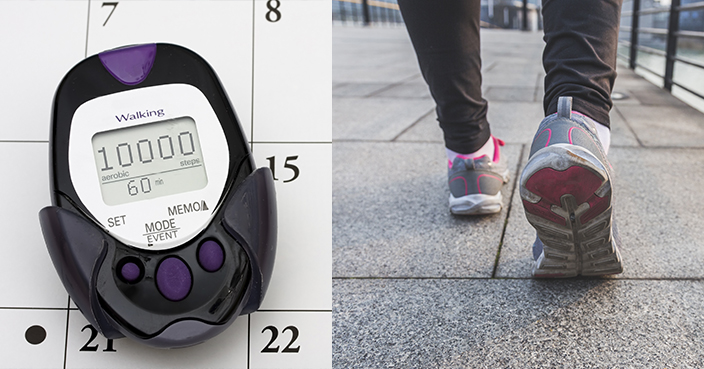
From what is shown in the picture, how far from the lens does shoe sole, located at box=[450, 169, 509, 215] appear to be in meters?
1.91

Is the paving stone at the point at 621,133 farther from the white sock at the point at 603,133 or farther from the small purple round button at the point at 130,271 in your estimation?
the small purple round button at the point at 130,271

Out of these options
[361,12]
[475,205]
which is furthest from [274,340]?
[361,12]

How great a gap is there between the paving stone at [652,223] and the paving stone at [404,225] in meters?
0.07

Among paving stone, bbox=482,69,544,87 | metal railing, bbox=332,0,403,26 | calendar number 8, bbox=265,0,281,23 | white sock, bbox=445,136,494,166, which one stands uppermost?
metal railing, bbox=332,0,403,26

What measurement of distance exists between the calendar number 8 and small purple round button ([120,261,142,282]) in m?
0.56

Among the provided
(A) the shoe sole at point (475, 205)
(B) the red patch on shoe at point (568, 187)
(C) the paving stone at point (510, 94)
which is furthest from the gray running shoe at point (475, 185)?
(C) the paving stone at point (510, 94)

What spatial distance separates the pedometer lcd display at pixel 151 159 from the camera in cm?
99

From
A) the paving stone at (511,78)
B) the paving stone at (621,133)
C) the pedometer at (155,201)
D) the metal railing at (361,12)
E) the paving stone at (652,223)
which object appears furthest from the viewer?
the metal railing at (361,12)

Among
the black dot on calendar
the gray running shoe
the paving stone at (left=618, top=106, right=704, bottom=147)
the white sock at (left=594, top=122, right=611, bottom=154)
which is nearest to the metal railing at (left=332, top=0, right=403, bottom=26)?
the paving stone at (left=618, top=106, right=704, bottom=147)

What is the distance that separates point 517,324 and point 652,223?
83cm

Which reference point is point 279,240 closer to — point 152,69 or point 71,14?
point 152,69

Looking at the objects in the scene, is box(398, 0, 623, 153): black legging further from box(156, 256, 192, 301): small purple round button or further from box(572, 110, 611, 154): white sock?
box(156, 256, 192, 301): small purple round button

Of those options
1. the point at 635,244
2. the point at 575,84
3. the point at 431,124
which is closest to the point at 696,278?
the point at 635,244

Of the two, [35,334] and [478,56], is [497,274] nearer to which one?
[478,56]
